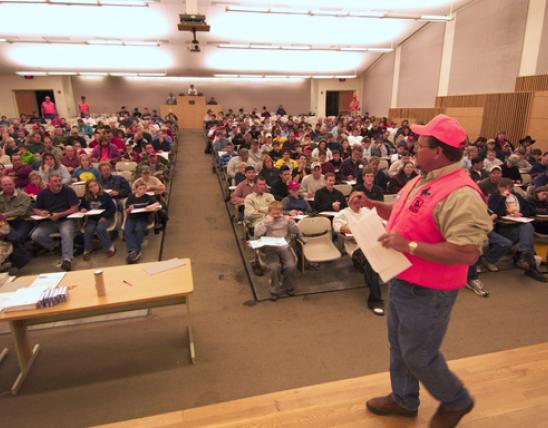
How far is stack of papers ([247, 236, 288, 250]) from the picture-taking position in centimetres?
375

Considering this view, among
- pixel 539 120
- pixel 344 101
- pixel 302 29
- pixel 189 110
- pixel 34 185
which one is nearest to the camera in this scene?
pixel 34 185

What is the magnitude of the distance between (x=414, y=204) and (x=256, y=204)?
10.8 feet

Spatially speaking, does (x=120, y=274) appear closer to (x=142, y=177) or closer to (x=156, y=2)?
(x=142, y=177)

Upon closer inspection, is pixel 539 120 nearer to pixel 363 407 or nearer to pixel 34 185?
pixel 363 407

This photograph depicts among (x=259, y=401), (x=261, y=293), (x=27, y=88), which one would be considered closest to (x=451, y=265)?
(x=259, y=401)

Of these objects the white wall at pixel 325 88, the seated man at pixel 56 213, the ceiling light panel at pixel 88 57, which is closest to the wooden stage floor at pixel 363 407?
the seated man at pixel 56 213

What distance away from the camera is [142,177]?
5410 millimetres

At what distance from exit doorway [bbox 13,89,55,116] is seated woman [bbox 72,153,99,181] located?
1606 centimetres

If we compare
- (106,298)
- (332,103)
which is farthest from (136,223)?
(332,103)

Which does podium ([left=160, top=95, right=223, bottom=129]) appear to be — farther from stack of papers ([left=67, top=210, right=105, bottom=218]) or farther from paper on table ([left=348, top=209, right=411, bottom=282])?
paper on table ([left=348, top=209, right=411, bottom=282])

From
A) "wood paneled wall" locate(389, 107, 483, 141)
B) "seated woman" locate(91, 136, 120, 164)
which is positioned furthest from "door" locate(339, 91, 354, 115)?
"seated woman" locate(91, 136, 120, 164)

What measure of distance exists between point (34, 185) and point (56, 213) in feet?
3.14

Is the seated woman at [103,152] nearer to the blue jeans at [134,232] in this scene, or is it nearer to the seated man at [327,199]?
the blue jeans at [134,232]

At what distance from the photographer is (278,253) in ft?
13.1
